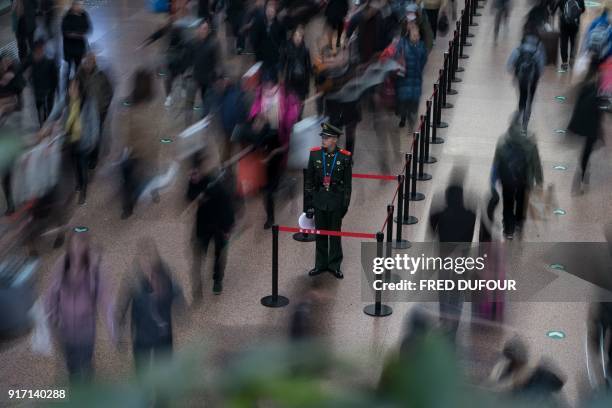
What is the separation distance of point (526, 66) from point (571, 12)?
363 centimetres

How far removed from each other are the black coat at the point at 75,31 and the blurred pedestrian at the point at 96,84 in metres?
2.34

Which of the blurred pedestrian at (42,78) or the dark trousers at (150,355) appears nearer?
the dark trousers at (150,355)

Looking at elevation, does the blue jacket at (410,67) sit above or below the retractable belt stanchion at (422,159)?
above

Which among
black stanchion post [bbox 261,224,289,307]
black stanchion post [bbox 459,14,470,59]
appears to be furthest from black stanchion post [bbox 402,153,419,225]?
black stanchion post [bbox 459,14,470,59]

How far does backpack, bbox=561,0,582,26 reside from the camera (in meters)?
15.8

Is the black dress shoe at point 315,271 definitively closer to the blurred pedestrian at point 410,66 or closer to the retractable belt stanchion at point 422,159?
the retractable belt stanchion at point 422,159

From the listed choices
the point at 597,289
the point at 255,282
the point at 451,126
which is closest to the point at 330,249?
A: the point at 255,282

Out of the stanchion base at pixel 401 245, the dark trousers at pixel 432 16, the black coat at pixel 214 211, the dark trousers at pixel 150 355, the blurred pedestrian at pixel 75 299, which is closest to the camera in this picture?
the dark trousers at pixel 150 355

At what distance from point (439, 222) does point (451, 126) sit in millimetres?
6140

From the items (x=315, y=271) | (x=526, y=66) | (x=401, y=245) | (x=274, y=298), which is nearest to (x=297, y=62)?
(x=526, y=66)

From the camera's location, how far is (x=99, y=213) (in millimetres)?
10828

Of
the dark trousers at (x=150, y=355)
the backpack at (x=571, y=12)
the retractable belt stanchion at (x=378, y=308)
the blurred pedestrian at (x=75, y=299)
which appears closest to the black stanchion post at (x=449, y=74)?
the backpack at (x=571, y=12)

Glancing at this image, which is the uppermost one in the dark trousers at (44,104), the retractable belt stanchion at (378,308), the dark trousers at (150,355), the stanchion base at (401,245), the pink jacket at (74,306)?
the dark trousers at (150,355)

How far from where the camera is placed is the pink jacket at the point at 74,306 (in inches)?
262
